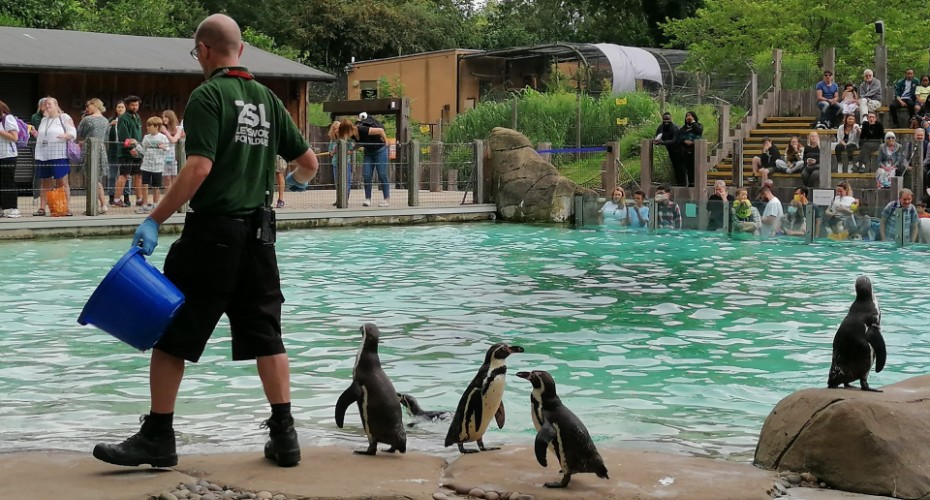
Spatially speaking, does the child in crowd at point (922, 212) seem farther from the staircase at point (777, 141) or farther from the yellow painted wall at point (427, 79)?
the yellow painted wall at point (427, 79)

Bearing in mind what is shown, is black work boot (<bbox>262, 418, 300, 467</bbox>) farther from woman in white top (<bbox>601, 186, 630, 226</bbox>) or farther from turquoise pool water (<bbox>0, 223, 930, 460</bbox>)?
woman in white top (<bbox>601, 186, 630, 226</bbox>)

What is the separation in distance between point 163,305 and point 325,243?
1369cm

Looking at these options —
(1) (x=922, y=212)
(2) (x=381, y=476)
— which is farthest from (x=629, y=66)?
(2) (x=381, y=476)

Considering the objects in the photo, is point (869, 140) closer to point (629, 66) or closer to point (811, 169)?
point (811, 169)

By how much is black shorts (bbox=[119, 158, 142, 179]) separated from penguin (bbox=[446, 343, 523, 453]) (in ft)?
47.5

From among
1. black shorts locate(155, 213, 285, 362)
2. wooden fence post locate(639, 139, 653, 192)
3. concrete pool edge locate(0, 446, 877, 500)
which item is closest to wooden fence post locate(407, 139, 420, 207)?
wooden fence post locate(639, 139, 653, 192)

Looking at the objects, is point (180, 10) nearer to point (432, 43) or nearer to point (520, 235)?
point (432, 43)

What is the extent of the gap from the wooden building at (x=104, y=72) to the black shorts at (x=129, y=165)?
394 cm

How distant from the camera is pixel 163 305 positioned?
4.62 m

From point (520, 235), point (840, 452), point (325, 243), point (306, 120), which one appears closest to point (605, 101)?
point (306, 120)

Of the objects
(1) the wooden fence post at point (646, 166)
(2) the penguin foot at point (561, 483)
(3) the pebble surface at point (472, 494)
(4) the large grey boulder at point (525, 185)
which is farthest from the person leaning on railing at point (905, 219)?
(3) the pebble surface at point (472, 494)

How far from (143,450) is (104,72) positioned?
1953 centimetres

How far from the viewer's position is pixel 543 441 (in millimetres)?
4781

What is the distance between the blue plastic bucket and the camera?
462 centimetres
